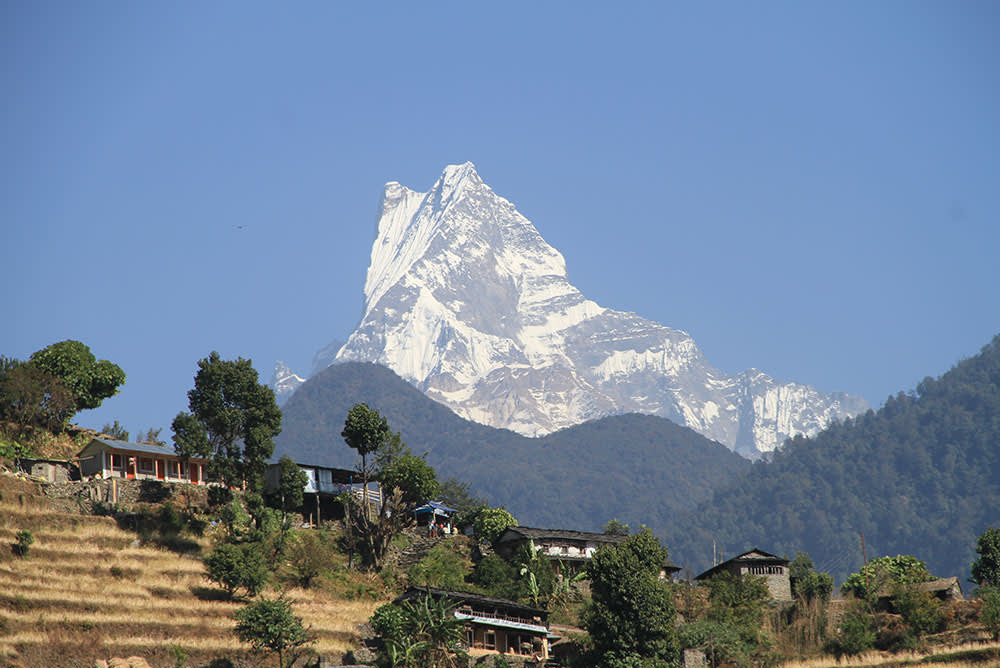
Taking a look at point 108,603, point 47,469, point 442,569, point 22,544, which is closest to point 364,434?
point 442,569

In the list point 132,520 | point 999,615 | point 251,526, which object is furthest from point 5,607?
point 999,615

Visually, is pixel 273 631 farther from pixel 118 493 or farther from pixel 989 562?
pixel 989 562

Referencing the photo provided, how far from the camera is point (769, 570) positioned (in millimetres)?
104625

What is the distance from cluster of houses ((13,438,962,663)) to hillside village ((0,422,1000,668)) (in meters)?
0.15

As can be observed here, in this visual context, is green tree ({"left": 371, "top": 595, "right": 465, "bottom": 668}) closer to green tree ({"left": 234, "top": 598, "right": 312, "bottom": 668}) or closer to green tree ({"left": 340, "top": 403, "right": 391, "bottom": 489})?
green tree ({"left": 234, "top": 598, "right": 312, "bottom": 668})

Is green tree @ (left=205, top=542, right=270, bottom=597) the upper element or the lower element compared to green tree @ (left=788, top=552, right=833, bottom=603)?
upper

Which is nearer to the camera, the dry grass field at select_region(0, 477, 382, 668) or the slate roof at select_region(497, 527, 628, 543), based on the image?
the dry grass field at select_region(0, 477, 382, 668)

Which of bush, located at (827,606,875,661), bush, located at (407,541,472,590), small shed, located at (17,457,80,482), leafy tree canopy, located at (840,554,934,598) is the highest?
small shed, located at (17,457,80,482)

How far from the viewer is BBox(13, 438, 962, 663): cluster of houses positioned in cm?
8206

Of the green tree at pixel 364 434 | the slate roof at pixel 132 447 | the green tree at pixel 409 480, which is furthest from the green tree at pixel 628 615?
the slate roof at pixel 132 447

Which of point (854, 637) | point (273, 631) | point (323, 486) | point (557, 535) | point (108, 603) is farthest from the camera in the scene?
point (557, 535)

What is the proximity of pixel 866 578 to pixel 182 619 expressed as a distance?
175ft

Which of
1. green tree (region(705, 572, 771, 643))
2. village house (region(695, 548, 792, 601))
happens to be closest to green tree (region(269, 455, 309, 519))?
green tree (region(705, 572, 771, 643))

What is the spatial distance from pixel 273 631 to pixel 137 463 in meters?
26.8
